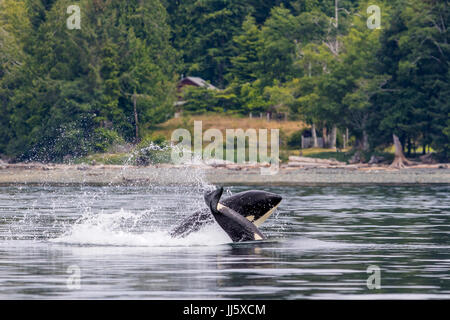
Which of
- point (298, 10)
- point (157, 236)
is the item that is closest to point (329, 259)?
point (157, 236)

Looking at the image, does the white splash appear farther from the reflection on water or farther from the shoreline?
the shoreline

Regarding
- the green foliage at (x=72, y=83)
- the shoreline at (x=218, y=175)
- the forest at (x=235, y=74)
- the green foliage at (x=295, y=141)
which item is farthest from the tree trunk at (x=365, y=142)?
the green foliage at (x=72, y=83)

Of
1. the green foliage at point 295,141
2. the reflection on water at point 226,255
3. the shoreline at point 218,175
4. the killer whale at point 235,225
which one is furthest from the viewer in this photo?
the green foliage at point 295,141

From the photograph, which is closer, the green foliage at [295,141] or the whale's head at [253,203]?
the whale's head at [253,203]

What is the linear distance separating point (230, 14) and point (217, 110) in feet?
71.6

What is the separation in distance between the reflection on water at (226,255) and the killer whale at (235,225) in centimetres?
39

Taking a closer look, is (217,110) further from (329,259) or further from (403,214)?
(329,259)

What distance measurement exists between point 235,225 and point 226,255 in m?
2.22

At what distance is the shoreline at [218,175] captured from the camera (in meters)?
78.7

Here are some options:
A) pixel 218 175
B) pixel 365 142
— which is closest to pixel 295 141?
pixel 365 142

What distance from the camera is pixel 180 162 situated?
10269cm

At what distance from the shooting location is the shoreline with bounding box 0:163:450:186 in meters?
78.7

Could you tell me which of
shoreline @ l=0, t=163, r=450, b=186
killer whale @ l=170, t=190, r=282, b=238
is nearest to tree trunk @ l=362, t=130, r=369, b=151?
shoreline @ l=0, t=163, r=450, b=186

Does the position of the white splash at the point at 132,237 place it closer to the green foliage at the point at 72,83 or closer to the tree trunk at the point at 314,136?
the green foliage at the point at 72,83
